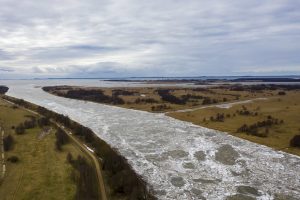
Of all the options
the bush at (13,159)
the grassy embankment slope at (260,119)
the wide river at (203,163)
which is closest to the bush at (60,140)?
the wide river at (203,163)

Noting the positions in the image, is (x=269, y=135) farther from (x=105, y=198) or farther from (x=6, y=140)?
(x=6, y=140)

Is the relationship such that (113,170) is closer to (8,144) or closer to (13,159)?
(13,159)

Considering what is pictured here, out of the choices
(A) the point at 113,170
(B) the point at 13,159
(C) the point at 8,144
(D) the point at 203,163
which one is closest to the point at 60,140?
(C) the point at 8,144

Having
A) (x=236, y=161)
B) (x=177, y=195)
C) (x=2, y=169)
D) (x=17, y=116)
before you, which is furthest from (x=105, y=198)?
(x=17, y=116)

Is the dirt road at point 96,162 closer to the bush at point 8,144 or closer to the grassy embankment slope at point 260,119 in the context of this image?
the bush at point 8,144

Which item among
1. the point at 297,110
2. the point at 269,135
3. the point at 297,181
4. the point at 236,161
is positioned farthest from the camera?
the point at 297,110

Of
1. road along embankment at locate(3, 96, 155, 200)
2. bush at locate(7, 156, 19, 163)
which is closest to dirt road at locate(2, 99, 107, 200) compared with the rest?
road along embankment at locate(3, 96, 155, 200)
